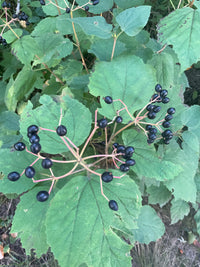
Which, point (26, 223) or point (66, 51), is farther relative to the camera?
point (66, 51)

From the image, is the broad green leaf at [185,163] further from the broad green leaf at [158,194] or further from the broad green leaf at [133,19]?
the broad green leaf at [158,194]

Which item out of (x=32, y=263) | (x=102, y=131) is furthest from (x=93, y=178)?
(x=32, y=263)

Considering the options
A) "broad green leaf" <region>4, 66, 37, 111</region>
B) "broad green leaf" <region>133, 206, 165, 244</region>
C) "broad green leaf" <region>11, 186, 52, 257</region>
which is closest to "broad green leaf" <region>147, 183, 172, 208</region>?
"broad green leaf" <region>133, 206, 165, 244</region>

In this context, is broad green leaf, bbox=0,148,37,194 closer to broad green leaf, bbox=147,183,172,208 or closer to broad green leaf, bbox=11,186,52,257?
broad green leaf, bbox=11,186,52,257

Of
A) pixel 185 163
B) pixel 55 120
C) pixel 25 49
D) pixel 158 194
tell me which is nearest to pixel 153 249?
pixel 158 194

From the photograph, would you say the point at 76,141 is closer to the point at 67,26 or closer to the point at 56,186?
the point at 56,186

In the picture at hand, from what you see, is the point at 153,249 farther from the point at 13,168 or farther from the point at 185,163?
the point at 13,168
